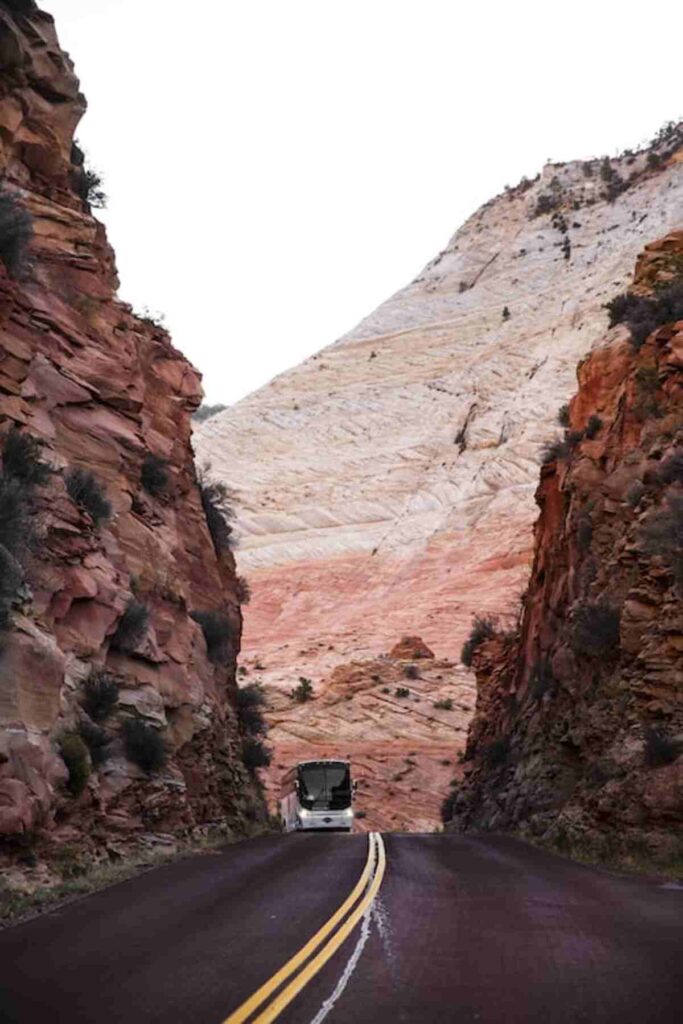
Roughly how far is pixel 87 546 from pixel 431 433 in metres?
76.7

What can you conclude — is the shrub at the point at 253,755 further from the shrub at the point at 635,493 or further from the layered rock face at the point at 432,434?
the shrub at the point at 635,493

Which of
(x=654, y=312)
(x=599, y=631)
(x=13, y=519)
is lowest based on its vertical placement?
(x=599, y=631)

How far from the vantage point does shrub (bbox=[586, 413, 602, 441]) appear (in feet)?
95.3

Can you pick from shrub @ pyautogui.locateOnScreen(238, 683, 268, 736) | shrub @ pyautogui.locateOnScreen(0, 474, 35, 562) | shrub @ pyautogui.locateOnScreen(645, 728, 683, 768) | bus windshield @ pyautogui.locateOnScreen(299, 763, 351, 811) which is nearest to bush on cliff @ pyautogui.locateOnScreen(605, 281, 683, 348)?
shrub @ pyautogui.locateOnScreen(645, 728, 683, 768)

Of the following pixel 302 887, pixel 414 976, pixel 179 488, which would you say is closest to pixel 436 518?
pixel 179 488

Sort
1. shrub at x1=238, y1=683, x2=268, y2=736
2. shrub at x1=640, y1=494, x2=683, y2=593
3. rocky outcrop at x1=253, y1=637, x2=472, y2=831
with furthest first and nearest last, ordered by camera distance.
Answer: rocky outcrop at x1=253, y1=637, x2=472, y2=831 → shrub at x1=238, y1=683, x2=268, y2=736 → shrub at x1=640, y1=494, x2=683, y2=593

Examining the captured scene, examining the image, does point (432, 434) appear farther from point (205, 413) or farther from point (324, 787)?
point (205, 413)

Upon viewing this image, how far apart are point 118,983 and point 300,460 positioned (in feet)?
295

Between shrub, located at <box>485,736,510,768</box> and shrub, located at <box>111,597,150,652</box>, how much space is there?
13.5 meters

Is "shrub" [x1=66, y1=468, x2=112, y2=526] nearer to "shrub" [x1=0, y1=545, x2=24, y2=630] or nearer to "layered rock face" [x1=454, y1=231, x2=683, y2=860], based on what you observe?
"shrub" [x1=0, y1=545, x2=24, y2=630]

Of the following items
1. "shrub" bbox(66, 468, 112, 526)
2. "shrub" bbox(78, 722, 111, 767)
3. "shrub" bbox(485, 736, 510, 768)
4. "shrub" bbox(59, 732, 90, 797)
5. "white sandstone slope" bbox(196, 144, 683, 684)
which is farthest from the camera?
"white sandstone slope" bbox(196, 144, 683, 684)

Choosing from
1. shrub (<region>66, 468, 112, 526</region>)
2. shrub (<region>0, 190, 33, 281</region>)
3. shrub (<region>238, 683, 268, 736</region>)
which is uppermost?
shrub (<region>0, 190, 33, 281</region>)

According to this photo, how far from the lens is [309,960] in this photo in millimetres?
8336

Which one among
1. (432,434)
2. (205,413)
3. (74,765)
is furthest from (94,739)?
(205,413)
